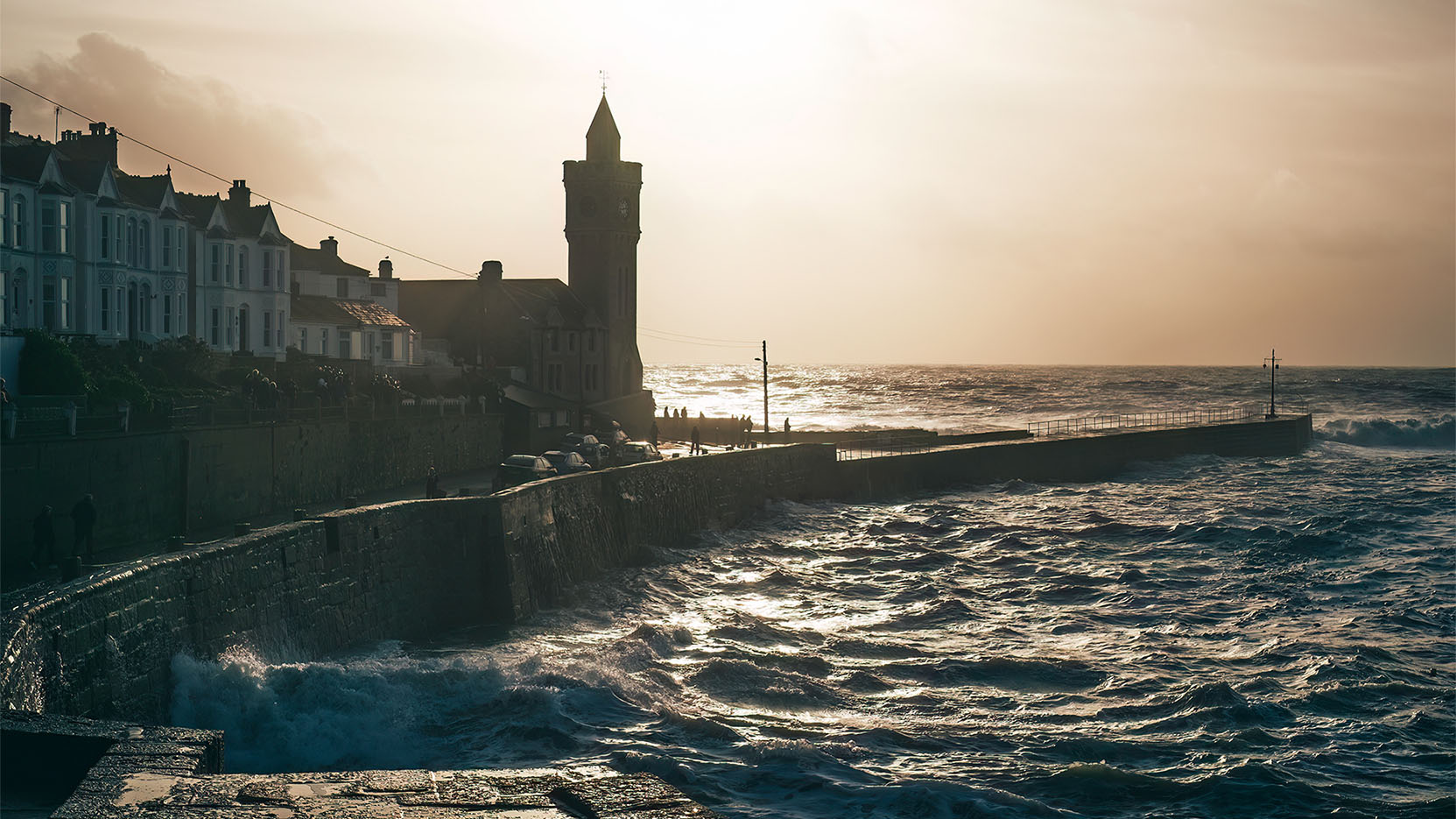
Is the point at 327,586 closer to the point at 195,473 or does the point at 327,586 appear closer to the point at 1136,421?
the point at 195,473

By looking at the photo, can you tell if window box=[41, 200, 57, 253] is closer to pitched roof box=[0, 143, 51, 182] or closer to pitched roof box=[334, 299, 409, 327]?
pitched roof box=[0, 143, 51, 182]

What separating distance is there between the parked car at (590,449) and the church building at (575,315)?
5303mm

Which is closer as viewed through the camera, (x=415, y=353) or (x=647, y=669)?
(x=647, y=669)

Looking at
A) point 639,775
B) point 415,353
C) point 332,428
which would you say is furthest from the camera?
point 415,353

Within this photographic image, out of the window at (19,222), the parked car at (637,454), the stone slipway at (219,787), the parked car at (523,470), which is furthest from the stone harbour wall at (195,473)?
the stone slipway at (219,787)

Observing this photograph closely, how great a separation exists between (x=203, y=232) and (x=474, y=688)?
29.6 metres

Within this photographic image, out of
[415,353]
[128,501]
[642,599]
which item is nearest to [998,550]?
[642,599]

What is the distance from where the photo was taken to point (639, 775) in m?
13.4

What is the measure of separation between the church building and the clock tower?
0.06 m

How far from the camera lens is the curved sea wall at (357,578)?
15.8 meters

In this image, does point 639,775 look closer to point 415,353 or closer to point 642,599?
point 642,599

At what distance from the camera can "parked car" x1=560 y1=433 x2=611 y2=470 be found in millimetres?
43156

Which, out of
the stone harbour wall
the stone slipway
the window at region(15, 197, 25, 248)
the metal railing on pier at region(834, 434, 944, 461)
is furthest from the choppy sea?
the window at region(15, 197, 25, 248)

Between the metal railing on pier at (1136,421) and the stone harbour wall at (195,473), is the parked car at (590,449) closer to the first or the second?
the stone harbour wall at (195,473)
